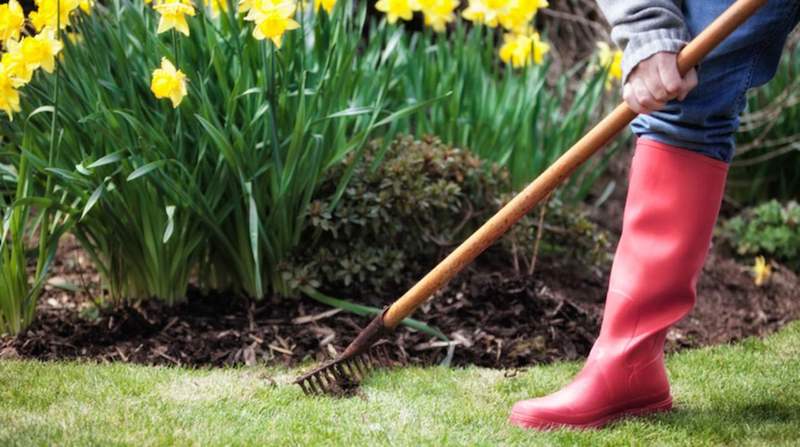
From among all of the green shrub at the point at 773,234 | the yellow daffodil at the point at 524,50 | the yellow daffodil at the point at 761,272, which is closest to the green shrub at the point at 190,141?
the yellow daffodil at the point at 524,50

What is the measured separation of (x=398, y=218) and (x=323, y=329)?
47 centimetres

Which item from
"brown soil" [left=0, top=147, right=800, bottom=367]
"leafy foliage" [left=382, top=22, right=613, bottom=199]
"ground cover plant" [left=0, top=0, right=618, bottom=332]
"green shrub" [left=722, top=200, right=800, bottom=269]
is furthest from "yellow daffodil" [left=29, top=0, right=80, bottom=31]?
"green shrub" [left=722, top=200, right=800, bottom=269]

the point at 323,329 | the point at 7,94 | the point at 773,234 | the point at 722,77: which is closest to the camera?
the point at 722,77

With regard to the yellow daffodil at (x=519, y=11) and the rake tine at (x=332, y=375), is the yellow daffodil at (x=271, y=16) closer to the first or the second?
the rake tine at (x=332, y=375)

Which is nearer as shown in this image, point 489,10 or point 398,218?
point 398,218

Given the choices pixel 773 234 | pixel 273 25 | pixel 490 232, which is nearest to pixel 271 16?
pixel 273 25

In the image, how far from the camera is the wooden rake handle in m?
1.97

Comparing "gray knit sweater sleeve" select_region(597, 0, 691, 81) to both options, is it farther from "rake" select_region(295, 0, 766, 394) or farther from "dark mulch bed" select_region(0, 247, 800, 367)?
"dark mulch bed" select_region(0, 247, 800, 367)

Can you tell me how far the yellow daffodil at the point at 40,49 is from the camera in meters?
2.61

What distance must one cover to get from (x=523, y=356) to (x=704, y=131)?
102 centimetres

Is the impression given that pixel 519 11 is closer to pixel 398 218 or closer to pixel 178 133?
pixel 398 218

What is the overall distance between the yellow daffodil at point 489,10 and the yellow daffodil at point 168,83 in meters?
1.37

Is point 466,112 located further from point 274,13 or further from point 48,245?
point 48,245

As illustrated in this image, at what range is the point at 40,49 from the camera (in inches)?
103
